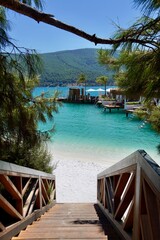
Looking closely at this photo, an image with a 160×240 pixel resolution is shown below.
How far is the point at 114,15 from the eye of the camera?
1.94m

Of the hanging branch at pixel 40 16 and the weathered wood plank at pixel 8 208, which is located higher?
the hanging branch at pixel 40 16

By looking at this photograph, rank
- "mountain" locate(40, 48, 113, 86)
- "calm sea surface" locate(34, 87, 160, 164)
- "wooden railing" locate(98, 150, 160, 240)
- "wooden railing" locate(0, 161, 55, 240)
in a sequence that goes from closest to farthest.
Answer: "wooden railing" locate(98, 150, 160, 240)
"wooden railing" locate(0, 161, 55, 240)
"mountain" locate(40, 48, 113, 86)
"calm sea surface" locate(34, 87, 160, 164)

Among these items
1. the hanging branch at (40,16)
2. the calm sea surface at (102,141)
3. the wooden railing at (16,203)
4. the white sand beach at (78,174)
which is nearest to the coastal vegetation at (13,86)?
the wooden railing at (16,203)

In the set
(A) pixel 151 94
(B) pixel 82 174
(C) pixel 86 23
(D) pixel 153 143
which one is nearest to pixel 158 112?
(A) pixel 151 94

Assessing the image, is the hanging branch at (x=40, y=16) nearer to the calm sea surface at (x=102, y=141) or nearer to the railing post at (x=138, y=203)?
the railing post at (x=138, y=203)

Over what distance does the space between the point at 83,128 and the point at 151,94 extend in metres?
15.4

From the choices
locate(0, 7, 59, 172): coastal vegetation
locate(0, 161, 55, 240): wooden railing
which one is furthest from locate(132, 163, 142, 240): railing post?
locate(0, 7, 59, 172): coastal vegetation

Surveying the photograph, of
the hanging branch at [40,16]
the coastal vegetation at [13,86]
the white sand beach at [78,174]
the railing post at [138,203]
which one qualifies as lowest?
the white sand beach at [78,174]

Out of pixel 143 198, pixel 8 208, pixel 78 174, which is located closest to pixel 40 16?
pixel 143 198

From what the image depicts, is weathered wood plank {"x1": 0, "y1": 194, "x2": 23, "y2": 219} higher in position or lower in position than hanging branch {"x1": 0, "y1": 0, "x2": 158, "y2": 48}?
lower

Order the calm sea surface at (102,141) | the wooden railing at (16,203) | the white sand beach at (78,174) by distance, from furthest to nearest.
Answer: the calm sea surface at (102,141) < the white sand beach at (78,174) < the wooden railing at (16,203)

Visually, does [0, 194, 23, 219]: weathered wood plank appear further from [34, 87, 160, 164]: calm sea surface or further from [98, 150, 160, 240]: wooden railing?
[34, 87, 160, 164]: calm sea surface

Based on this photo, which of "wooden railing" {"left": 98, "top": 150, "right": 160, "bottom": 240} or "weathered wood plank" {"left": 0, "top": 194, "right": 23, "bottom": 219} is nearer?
"wooden railing" {"left": 98, "top": 150, "right": 160, "bottom": 240}

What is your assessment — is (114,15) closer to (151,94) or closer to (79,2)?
(79,2)
